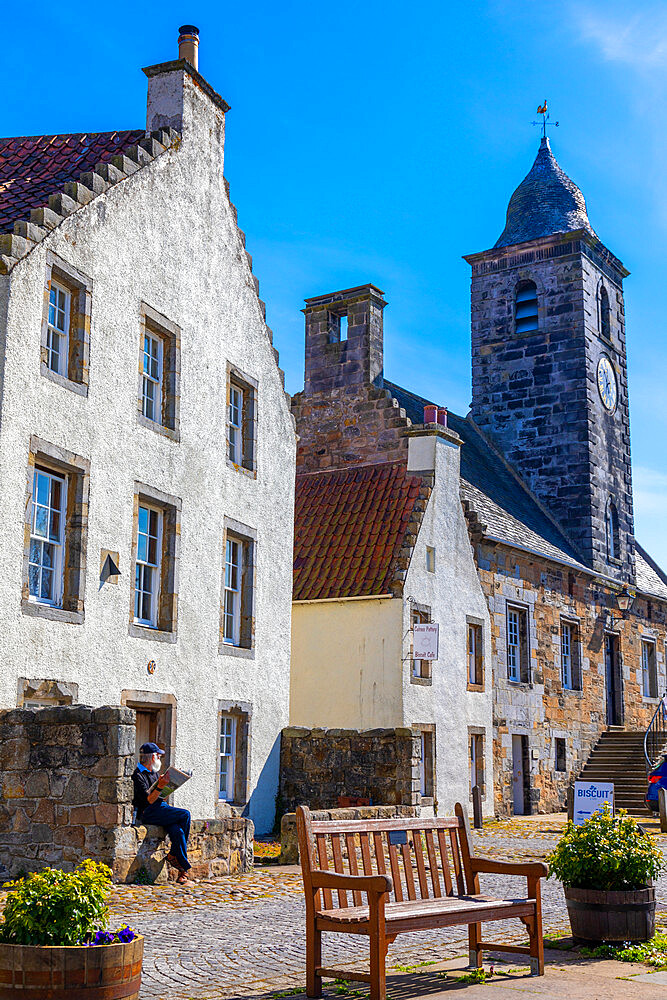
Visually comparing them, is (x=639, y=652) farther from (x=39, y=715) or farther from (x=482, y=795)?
(x=39, y=715)

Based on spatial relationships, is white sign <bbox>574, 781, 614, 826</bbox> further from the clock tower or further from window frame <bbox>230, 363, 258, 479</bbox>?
the clock tower

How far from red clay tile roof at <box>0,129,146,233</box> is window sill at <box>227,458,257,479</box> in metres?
4.82

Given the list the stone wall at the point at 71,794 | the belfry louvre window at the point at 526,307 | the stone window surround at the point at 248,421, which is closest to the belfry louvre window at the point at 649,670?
the belfry louvre window at the point at 526,307

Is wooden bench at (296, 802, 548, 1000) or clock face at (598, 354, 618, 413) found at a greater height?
clock face at (598, 354, 618, 413)

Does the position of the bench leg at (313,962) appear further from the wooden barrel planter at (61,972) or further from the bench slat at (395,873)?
the wooden barrel planter at (61,972)

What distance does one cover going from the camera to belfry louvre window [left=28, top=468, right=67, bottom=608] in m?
13.1

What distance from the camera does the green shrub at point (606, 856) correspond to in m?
7.79

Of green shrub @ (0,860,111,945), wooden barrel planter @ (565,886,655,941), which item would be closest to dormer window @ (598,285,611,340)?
wooden barrel planter @ (565,886,655,941)

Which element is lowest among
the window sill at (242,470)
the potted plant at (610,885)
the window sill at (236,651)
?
the potted plant at (610,885)

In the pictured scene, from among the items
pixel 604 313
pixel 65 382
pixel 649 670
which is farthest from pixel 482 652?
pixel 604 313

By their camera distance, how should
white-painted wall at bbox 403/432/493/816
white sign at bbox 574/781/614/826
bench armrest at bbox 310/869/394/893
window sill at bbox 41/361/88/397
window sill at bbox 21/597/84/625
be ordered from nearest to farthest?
bench armrest at bbox 310/869/394/893 → window sill at bbox 21/597/84/625 → white sign at bbox 574/781/614/826 → window sill at bbox 41/361/88/397 → white-painted wall at bbox 403/432/493/816

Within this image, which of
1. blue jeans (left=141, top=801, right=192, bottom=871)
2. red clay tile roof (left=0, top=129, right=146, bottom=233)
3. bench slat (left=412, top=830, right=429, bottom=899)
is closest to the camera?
bench slat (left=412, top=830, right=429, bottom=899)

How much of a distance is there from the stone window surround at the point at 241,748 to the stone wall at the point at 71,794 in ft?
17.7

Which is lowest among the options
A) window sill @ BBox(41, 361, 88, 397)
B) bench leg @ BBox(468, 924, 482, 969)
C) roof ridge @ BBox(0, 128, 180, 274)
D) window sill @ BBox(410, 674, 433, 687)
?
bench leg @ BBox(468, 924, 482, 969)
